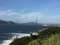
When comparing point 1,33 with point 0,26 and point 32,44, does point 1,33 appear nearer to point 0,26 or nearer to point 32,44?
point 0,26

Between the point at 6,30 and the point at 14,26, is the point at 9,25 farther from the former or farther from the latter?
the point at 6,30

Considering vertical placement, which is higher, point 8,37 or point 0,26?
point 0,26

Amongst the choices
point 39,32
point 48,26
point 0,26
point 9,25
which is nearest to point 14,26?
point 9,25

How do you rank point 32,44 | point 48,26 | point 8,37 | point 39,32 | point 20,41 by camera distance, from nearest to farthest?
point 32,44
point 20,41
point 48,26
point 39,32
point 8,37

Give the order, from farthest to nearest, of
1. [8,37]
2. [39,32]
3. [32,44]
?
[8,37], [39,32], [32,44]

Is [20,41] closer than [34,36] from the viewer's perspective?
Yes

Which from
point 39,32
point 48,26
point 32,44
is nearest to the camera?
point 32,44

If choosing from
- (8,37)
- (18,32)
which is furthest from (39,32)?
(8,37)
